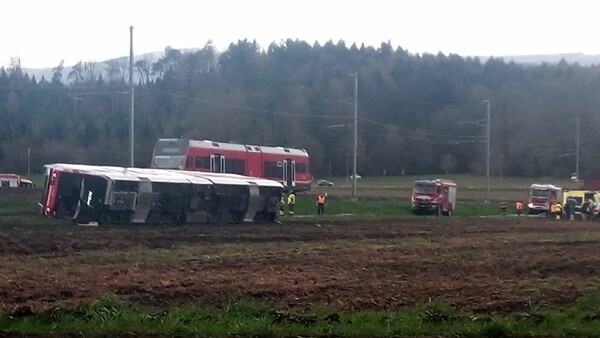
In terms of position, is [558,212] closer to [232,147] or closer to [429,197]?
[429,197]

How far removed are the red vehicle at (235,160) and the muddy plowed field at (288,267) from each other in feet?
60.4

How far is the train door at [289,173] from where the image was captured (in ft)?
204

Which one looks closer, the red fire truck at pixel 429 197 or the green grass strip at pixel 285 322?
the green grass strip at pixel 285 322

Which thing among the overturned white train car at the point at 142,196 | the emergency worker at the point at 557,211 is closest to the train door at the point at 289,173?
the emergency worker at the point at 557,211

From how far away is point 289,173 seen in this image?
6256 cm

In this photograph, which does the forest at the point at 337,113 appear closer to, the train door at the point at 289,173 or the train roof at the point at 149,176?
the train door at the point at 289,173

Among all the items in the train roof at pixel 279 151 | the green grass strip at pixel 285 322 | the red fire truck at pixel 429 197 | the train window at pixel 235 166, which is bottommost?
the red fire truck at pixel 429 197

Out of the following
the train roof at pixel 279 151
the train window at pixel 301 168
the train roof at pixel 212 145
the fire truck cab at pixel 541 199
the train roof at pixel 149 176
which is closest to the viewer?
the train roof at pixel 149 176

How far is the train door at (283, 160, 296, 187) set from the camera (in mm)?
62062

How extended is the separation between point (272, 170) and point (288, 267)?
40.4 m

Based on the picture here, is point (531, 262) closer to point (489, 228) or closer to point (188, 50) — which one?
point (489, 228)

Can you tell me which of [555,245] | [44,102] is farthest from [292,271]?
[44,102]

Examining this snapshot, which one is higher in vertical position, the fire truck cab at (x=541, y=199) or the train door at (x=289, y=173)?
the train door at (x=289, y=173)

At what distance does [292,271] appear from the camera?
1945 cm
